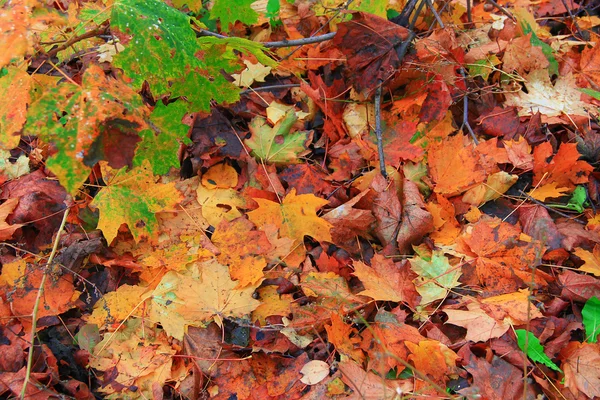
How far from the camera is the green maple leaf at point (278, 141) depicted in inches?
89.4

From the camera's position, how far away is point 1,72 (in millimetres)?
2264

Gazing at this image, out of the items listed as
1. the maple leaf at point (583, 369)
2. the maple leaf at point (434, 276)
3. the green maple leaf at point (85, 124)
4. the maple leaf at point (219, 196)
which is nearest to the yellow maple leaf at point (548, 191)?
the maple leaf at point (434, 276)

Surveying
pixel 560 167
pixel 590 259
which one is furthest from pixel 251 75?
pixel 590 259

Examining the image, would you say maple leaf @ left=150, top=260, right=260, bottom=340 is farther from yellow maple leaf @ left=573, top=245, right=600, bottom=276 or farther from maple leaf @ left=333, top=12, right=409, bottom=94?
yellow maple leaf @ left=573, top=245, right=600, bottom=276

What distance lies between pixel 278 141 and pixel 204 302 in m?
0.86

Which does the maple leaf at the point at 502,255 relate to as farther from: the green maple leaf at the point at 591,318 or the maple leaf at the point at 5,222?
the maple leaf at the point at 5,222

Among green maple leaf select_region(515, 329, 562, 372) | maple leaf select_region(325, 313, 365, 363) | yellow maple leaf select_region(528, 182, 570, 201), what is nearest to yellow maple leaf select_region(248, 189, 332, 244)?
maple leaf select_region(325, 313, 365, 363)

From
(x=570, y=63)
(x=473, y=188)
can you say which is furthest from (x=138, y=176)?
(x=570, y=63)

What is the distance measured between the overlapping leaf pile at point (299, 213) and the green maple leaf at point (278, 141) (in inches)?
0.4

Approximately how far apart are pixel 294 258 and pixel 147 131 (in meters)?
0.84

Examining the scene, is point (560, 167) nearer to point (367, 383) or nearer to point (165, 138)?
point (367, 383)

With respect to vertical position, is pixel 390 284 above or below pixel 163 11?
below

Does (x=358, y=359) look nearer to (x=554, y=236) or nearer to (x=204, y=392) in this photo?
(x=204, y=392)

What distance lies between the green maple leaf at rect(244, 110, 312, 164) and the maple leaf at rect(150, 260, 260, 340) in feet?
2.01
